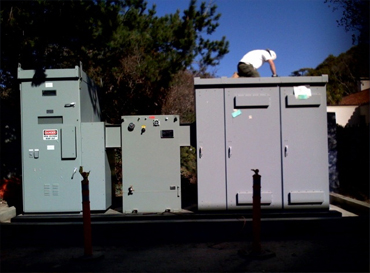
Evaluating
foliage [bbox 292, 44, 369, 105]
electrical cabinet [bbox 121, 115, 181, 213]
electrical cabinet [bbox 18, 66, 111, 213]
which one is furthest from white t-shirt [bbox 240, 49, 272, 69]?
foliage [bbox 292, 44, 369, 105]

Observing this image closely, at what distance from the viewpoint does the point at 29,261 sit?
540cm

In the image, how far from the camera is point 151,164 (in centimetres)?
680

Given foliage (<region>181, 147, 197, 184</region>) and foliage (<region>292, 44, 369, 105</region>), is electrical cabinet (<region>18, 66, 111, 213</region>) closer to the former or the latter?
foliage (<region>181, 147, 197, 184</region>)

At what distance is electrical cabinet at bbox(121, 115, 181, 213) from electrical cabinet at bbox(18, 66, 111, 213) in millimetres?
463

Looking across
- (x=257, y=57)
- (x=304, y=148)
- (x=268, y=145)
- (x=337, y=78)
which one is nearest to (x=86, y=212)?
(x=268, y=145)

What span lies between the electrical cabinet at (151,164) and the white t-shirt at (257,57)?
69.9 inches

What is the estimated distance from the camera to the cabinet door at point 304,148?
21.4 feet

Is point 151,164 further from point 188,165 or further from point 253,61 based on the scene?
point 188,165

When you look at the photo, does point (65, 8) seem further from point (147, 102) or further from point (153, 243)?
point (153, 243)

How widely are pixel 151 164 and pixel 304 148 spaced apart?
8.69 feet

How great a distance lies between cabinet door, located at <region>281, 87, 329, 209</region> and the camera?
21.4 ft

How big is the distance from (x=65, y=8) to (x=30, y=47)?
1.22 meters

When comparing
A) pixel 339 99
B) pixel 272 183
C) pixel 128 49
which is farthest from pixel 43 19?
pixel 339 99

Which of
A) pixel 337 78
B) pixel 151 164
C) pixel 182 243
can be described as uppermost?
pixel 337 78
